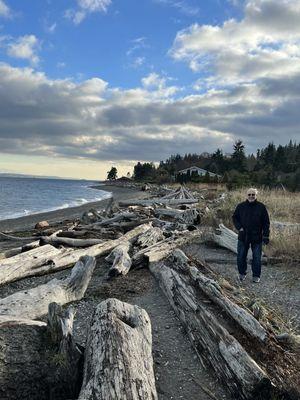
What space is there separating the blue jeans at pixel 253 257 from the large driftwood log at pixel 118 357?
4.73 meters

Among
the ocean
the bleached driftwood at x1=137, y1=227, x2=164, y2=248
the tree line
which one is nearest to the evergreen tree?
the tree line

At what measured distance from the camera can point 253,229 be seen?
9398mm

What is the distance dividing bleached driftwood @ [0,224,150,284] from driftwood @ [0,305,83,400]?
4.23 meters

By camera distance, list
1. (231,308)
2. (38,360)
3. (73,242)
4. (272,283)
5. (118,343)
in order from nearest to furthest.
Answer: (38,360)
(118,343)
(231,308)
(272,283)
(73,242)

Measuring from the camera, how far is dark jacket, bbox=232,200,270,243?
9328 millimetres

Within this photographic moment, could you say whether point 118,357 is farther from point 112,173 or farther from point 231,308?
point 112,173

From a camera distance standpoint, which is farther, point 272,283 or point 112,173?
point 112,173

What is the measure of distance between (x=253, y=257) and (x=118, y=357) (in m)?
5.98

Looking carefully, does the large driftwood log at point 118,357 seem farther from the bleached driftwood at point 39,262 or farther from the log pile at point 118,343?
the bleached driftwood at point 39,262

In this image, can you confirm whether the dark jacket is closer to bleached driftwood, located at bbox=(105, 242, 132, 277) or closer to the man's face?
the man's face

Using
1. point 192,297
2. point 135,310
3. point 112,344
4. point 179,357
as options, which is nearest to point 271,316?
point 192,297

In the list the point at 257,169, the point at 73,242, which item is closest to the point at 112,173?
the point at 257,169

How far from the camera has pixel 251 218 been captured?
938cm

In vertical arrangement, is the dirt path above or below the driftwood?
below
